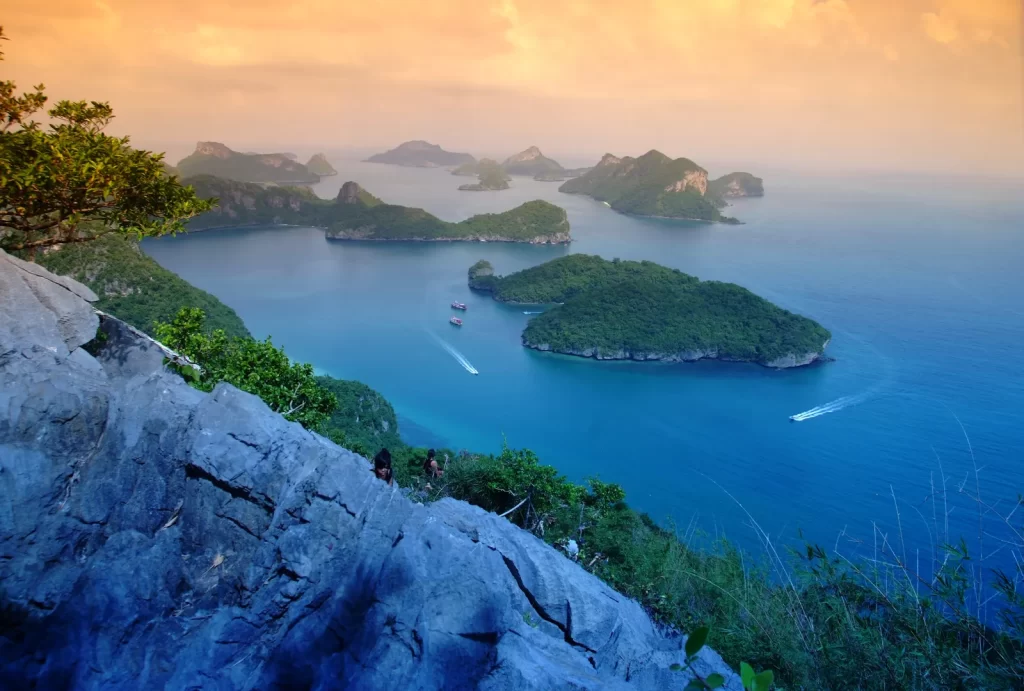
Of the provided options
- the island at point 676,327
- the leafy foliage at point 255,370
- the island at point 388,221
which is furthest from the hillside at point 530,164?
the leafy foliage at point 255,370

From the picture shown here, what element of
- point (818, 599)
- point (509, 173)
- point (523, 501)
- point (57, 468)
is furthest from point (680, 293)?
point (509, 173)

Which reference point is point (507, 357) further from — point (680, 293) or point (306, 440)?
point (306, 440)

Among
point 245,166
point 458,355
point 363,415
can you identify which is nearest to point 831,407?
point 458,355

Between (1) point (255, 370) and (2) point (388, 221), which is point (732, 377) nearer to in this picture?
(1) point (255, 370)

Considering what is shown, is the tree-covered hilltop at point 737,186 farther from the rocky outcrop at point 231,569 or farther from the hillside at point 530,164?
the rocky outcrop at point 231,569

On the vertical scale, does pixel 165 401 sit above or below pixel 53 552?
above
